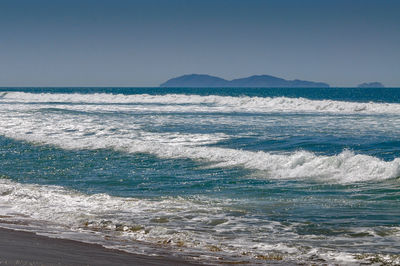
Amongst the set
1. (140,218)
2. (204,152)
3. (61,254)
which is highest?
(204,152)

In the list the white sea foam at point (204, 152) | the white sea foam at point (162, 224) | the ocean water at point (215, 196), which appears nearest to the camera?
the white sea foam at point (162, 224)

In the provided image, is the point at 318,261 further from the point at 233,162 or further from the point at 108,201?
the point at 233,162

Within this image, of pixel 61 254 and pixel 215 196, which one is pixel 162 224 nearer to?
pixel 61 254

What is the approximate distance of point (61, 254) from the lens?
6.45 m

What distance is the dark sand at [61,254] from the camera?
6.03 metres

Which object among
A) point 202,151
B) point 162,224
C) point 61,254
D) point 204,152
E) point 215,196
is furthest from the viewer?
point 202,151

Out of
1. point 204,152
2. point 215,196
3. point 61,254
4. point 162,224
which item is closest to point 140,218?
point 162,224

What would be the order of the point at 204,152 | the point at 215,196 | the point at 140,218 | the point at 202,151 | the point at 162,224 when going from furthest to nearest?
the point at 202,151 → the point at 204,152 → the point at 215,196 → the point at 140,218 → the point at 162,224

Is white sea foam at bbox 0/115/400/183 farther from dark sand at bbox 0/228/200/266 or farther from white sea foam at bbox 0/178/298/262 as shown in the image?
dark sand at bbox 0/228/200/266

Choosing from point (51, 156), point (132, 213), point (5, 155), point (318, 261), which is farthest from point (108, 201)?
point (5, 155)

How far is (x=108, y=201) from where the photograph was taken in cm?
1045

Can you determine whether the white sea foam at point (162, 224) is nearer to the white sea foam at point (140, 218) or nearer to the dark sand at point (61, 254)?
the white sea foam at point (140, 218)

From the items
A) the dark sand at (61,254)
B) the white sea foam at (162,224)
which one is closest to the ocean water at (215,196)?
the white sea foam at (162,224)

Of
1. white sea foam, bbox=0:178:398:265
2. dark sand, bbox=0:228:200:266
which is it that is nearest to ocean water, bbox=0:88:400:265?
white sea foam, bbox=0:178:398:265
